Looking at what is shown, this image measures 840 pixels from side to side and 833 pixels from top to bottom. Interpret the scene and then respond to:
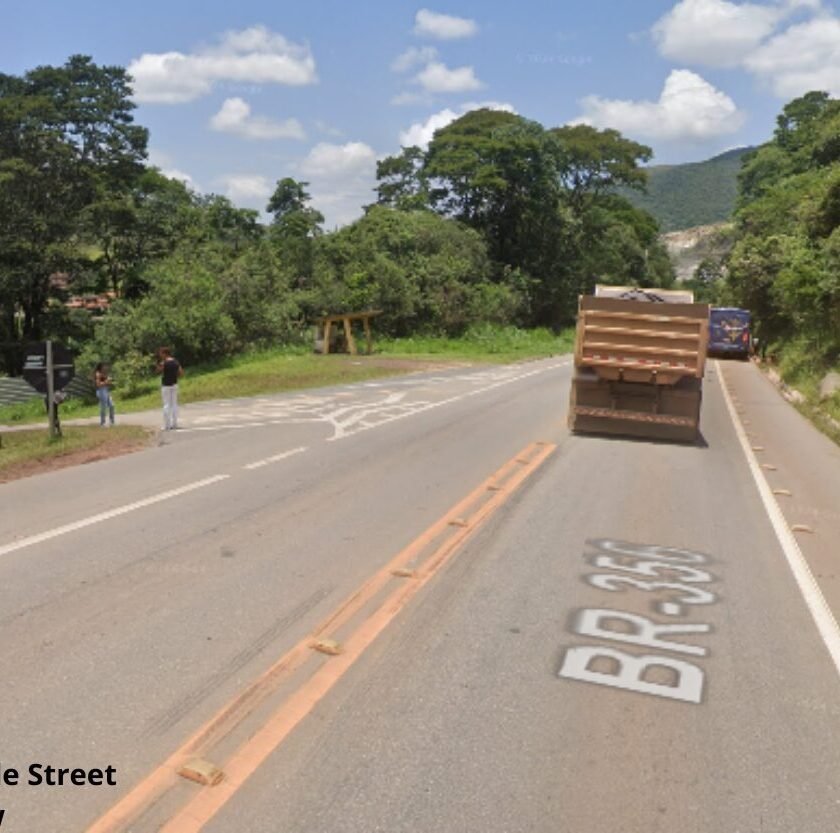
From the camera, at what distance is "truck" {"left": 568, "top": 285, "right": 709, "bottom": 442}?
13992mm

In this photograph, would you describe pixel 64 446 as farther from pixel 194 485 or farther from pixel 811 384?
pixel 811 384

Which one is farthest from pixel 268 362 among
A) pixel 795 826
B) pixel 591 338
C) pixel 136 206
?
pixel 795 826

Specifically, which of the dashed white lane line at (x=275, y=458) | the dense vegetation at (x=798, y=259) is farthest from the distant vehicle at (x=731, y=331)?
the dashed white lane line at (x=275, y=458)

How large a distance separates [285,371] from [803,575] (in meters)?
24.7

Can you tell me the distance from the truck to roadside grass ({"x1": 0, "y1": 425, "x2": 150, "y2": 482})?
26.3ft

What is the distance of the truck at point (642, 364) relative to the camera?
551 inches

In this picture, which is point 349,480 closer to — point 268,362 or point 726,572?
point 726,572

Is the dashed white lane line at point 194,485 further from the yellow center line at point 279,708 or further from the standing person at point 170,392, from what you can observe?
the yellow center line at point 279,708

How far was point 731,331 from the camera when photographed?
42469 mm

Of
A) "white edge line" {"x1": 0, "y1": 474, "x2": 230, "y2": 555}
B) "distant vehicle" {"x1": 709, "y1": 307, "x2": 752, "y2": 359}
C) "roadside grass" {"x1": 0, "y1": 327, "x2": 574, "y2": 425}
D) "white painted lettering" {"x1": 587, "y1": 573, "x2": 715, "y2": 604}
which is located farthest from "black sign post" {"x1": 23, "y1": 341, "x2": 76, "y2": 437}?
"distant vehicle" {"x1": 709, "y1": 307, "x2": 752, "y2": 359}

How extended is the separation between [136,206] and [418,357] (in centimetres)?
1931

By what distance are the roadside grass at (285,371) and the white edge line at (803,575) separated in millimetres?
17589

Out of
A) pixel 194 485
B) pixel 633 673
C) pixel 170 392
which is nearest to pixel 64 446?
pixel 170 392

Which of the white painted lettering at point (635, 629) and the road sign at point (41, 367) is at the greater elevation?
the road sign at point (41, 367)
